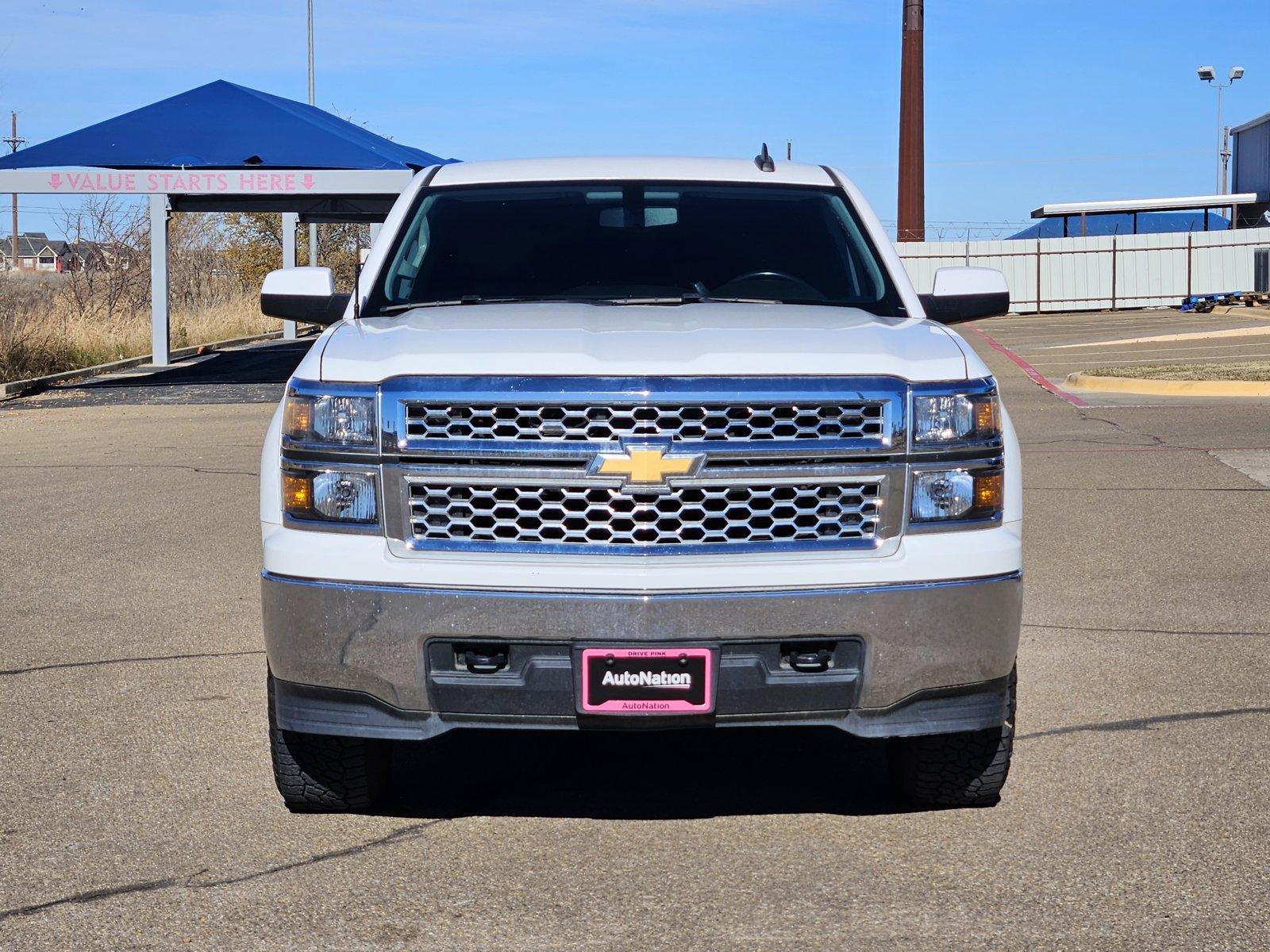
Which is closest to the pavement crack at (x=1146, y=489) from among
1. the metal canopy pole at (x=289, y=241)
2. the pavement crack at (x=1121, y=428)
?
the pavement crack at (x=1121, y=428)

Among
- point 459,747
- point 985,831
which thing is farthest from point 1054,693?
point 459,747

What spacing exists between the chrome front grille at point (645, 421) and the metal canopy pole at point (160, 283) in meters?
25.6

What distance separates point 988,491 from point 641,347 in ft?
3.13

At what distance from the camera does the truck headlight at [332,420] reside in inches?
164

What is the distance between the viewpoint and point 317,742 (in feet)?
15.1

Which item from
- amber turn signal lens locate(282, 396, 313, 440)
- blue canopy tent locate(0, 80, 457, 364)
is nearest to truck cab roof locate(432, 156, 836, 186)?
amber turn signal lens locate(282, 396, 313, 440)

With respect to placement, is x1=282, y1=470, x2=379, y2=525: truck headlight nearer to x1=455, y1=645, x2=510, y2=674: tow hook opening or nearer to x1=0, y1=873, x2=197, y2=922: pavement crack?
x1=455, y1=645, x2=510, y2=674: tow hook opening

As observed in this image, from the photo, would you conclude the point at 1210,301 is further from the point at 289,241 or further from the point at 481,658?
the point at 481,658

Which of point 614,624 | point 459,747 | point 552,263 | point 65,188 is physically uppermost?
point 65,188

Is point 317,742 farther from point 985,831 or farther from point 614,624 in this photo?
point 985,831

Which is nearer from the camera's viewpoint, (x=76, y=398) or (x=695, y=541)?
(x=695, y=541)

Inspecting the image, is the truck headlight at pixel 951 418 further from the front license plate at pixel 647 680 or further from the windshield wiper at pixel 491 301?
the windshield wiper at pixel 491 301

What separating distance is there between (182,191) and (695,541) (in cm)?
2137

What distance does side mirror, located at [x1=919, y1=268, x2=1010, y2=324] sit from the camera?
5641mm
